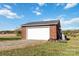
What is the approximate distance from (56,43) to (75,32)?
0.81 metres

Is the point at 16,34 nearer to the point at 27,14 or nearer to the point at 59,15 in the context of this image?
the point at 27,14

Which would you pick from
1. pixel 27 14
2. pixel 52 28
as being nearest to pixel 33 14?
pixel 27 14

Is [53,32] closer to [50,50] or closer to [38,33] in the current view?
[38,33]

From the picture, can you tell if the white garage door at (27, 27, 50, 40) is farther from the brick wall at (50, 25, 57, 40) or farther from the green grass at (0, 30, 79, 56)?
the green grass at (0, 30, 79, 56)

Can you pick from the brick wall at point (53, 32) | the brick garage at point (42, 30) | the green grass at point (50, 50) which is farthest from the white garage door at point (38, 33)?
the green grass at point (50, 50)

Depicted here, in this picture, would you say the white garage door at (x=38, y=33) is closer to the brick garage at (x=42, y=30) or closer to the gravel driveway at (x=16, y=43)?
the brick garage at (x=42, y=30)

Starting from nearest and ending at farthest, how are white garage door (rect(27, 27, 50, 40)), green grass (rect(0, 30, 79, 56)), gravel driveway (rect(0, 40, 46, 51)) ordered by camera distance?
green grass (rect(0, 30, 79, 56))
gravel driveway (rect(0, 40, 46, 51))
white garage door (rect(27, 27, 50, 40))

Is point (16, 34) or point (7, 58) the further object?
point (16, 34)

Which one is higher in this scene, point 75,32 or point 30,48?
point 75,32

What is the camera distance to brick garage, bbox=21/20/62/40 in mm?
6852

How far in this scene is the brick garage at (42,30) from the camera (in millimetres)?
6852

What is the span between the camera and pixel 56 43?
6.88 m

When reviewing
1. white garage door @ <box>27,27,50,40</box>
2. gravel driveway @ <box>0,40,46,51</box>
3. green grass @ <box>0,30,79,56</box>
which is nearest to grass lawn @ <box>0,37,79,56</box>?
green grass @ <box>0,30,79,56</box>

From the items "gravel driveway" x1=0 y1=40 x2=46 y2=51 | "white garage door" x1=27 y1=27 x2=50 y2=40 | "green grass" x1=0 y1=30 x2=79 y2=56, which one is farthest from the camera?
"white garage door" x1=27 y1=27 x2=50 y2=40
